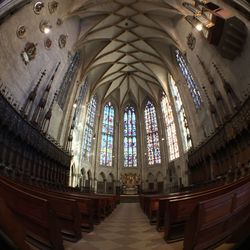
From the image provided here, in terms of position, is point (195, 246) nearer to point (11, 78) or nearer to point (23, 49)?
point (11, 78)

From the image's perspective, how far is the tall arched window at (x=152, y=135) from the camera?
28.5 meters

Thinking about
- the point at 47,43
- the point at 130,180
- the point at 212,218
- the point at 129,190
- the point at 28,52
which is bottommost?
the point at 129,190

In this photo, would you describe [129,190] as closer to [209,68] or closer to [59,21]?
[209,68]

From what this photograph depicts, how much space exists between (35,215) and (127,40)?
22.9 meters

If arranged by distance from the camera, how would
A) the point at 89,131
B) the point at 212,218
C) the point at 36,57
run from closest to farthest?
1. the point at 212,218
2. the point at 36,57
3. the point at 89,131

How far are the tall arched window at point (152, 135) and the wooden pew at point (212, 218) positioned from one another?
2668cm

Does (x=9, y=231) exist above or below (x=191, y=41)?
below

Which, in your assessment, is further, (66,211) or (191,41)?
(191,41)

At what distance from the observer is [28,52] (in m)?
10.7

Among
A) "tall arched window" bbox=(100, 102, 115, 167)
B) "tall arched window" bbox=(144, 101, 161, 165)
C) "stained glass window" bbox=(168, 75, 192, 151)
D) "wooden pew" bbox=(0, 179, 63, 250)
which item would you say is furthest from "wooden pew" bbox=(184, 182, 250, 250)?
"tall arched window" bbox=(100, 102, 115, 167)

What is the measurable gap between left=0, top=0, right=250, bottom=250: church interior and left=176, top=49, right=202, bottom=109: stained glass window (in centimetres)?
18

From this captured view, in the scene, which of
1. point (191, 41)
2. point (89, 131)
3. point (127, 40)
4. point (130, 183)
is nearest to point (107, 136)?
point (89, 131)

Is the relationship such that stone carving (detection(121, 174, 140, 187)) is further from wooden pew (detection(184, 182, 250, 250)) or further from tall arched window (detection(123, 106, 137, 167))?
wooden pew (detection(184, 182, 250, 250))

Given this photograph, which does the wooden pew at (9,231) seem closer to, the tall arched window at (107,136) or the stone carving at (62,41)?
the stone carving at (62,41)
